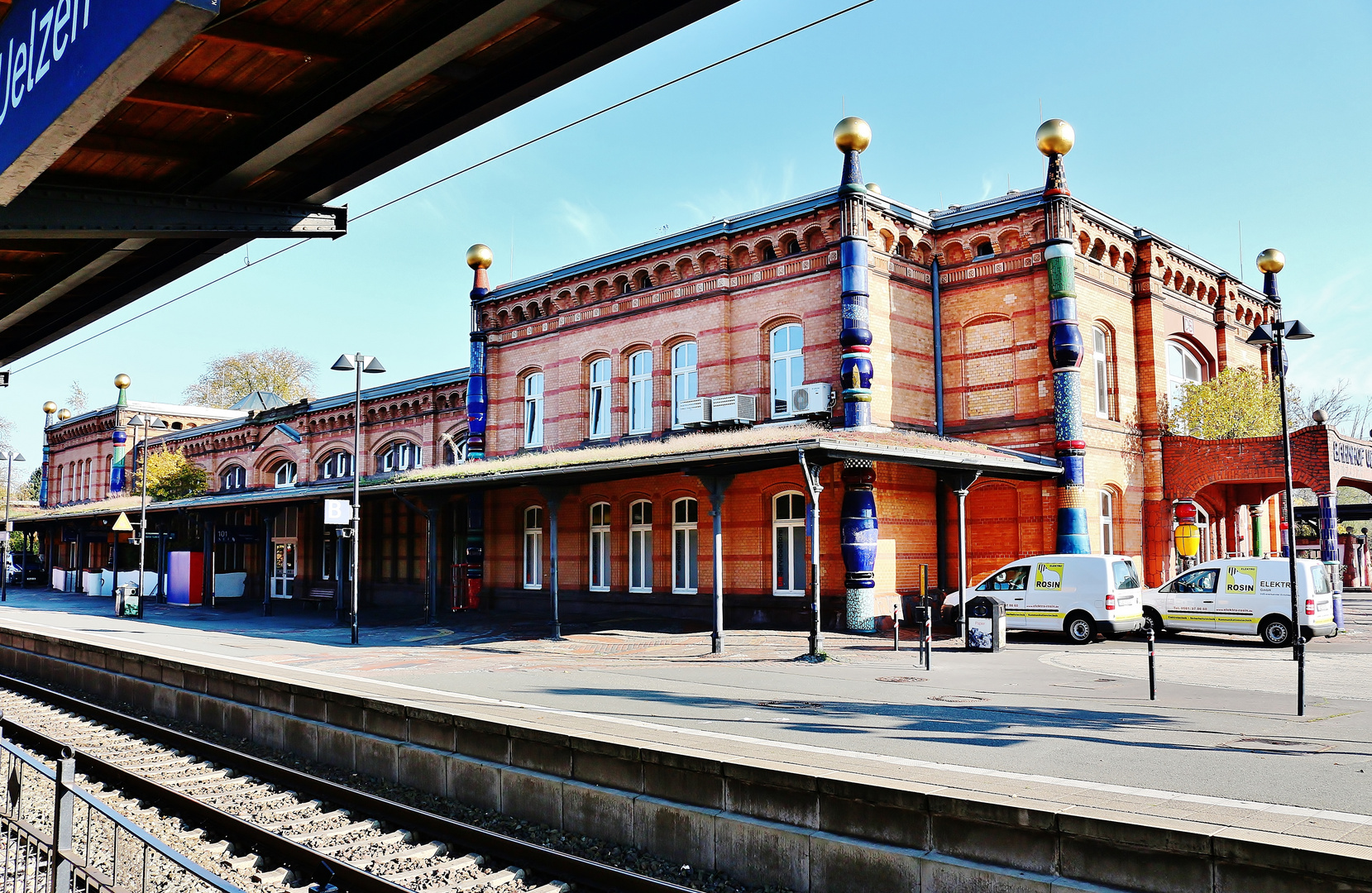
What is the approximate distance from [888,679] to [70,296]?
1102 cm

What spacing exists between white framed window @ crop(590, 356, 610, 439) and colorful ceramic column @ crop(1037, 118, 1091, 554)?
444 inches

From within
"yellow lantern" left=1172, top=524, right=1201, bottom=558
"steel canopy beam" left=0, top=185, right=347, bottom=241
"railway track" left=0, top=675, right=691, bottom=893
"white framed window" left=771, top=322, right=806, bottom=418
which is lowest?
"railway track" left=0, top=675, right=691, bottom=893

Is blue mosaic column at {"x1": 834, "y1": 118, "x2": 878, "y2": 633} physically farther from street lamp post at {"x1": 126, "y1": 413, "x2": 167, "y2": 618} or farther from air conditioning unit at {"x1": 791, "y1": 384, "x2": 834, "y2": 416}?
street lamp post at {"x1": 126, "y1": 413, "x2": 167, "y2": 618}

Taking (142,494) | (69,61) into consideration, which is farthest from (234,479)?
(69,61)

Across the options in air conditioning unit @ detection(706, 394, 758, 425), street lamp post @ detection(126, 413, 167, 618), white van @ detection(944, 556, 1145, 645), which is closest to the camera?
white van @ detection(944, 556, 1145, 645)

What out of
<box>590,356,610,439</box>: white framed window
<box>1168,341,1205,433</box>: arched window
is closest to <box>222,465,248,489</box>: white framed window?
<box>590,356,610,439</box>: white framed window

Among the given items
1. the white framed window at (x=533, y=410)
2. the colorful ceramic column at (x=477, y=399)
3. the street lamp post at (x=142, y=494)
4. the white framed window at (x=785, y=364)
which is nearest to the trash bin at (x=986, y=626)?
the white framed window at (x=785, y=364)

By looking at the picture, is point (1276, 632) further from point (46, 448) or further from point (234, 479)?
point (46, 448)

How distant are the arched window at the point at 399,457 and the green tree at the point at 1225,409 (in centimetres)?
2375

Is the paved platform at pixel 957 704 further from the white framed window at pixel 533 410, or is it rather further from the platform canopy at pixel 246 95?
the white framed window at pixel 533 410

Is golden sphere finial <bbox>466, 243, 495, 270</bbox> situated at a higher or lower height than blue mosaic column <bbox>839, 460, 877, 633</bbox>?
higher

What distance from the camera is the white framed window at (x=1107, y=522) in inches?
890

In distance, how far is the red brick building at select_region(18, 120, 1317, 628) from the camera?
2080cm

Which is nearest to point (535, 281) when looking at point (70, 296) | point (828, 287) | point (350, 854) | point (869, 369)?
point (828, 287)
